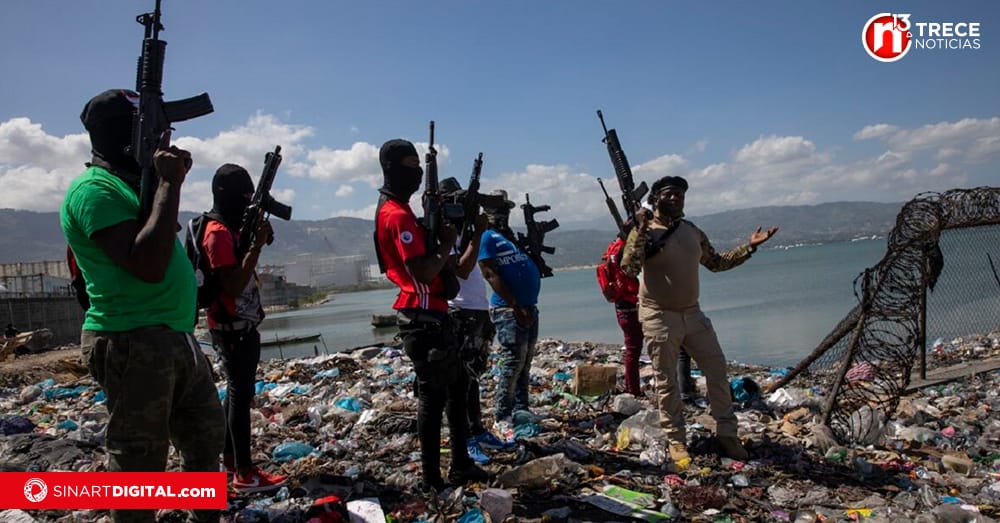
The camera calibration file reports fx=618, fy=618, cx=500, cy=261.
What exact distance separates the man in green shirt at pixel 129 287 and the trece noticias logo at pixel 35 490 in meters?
0.80

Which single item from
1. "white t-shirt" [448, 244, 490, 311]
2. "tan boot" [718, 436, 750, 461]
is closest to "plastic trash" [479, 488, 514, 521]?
"white t-shirt" [448, 244, 490, 311]

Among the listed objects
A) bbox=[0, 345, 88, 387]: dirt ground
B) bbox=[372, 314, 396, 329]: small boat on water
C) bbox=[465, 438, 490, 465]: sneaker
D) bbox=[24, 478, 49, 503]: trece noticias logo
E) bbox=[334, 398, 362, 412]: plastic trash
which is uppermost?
bbox=[24, 478, 49, 503]: trece noticias logo

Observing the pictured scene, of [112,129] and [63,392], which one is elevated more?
[112,129]

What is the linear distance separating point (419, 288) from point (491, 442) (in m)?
1.54

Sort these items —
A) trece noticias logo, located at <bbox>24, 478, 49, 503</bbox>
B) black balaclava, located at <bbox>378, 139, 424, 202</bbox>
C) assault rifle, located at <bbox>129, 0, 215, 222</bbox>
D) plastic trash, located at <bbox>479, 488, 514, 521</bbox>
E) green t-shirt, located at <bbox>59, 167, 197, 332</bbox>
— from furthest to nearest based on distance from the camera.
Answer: black balaclava, located at <bbox>378, 139, 424, 202</bbox>, plastic trash, located at <bbox>479, 488, 514, 521</bbox>, trece noticias logo, located at <bbox>24, 478, 49, 503</bbox>, assault rifle, located at <bbox>129, 0, 215, 222</bbox>, green t-shirt, located at <bbox>59, 167, 197, 332</bbox>

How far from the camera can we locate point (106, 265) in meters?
2.09

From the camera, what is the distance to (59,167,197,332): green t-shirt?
6.64ft

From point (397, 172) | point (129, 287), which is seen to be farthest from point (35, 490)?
point (397, 172)

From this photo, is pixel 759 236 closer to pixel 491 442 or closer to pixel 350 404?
pixel 491 442

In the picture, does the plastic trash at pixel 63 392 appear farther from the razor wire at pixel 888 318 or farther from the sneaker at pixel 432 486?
the razor wire at pixel 888 318

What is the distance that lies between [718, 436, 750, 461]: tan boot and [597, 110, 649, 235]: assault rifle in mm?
1546

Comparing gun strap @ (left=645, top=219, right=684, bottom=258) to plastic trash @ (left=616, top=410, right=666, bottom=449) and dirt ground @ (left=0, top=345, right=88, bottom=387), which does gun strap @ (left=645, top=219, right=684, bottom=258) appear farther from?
dirt ground @ (left=0, top=345, right=88, bottom=387)

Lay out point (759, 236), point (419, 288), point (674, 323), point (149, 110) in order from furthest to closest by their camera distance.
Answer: point (759, 236) → point (674, 323) → point (419, 288) → point (149, 110)

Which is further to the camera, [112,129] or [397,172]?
[397,172]
